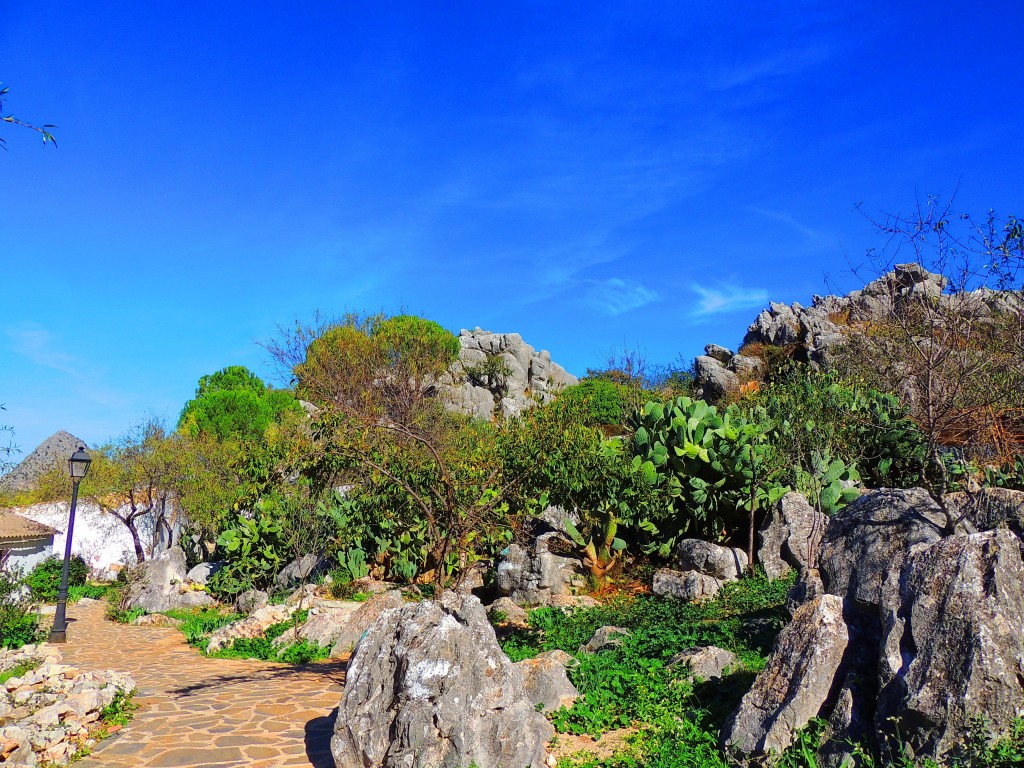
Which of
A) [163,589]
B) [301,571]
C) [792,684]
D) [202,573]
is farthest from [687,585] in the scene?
[202,573]

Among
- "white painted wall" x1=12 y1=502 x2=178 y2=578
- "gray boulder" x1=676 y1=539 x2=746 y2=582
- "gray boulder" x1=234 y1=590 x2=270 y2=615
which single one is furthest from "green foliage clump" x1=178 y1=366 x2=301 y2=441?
"gray boulder" x1=676 y1=539 x2=746 y2=582

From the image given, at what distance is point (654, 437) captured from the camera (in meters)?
14.7

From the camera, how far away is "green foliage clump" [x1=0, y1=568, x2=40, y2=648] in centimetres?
1223

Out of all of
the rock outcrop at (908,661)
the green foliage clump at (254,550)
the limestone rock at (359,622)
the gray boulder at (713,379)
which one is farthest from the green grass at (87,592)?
the gray boulder at (713,379)

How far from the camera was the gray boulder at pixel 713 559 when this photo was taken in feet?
41.8

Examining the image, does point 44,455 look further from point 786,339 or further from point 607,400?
point 786,339

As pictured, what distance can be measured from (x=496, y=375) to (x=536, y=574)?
119 ft

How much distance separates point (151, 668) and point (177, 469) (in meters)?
16.0

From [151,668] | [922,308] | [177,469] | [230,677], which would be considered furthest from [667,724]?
[177,469]

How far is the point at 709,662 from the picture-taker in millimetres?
7086

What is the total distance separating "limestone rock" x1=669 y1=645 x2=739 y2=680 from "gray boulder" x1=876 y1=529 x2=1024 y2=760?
7.83 ft

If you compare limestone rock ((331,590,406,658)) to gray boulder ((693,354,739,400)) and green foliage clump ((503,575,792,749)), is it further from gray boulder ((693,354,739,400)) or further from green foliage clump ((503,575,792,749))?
gray boulder ((693,354,739,400))

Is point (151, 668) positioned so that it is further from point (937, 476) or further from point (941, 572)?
point (937, 476)

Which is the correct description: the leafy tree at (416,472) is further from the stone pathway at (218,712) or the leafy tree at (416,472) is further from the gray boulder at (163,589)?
the gray boulder at (163,589)
